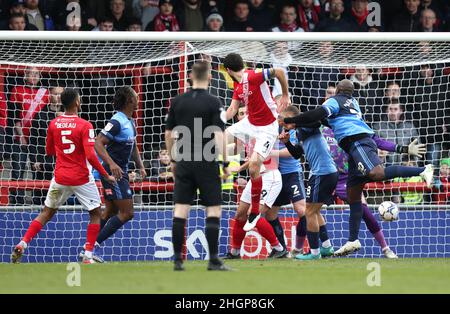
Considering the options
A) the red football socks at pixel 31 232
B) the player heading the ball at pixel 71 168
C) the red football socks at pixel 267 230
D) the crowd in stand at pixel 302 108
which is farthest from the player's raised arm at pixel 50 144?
the red football socks at pixel 267 230

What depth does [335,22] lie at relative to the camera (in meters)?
17.5

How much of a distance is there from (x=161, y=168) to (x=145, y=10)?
3753 millimetres

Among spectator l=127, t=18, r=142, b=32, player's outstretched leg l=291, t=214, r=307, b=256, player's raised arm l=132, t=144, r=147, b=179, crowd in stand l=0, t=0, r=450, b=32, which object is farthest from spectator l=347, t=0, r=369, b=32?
player's raised arm l=132, t=144, r=147, b=179

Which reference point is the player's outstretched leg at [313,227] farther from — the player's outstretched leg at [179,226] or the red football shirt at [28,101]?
the red football shirt at [28,101]

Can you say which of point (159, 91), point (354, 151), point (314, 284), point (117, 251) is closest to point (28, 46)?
point (159, 91)

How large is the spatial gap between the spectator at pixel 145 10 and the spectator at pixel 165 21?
33 cm

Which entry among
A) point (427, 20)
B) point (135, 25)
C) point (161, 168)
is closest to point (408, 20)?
point (427, 20)

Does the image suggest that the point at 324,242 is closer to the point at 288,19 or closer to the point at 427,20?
the point at 288,19

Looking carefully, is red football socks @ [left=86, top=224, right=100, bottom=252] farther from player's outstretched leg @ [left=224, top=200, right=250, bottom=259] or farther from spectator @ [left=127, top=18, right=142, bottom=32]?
spectator @ [left=127, top=18, right=142, bottom=32]

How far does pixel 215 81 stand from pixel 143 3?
327 cm

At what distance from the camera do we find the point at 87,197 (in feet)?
41.7

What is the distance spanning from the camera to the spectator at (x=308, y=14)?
17.8 metres

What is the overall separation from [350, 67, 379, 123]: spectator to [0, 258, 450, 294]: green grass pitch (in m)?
4.26
